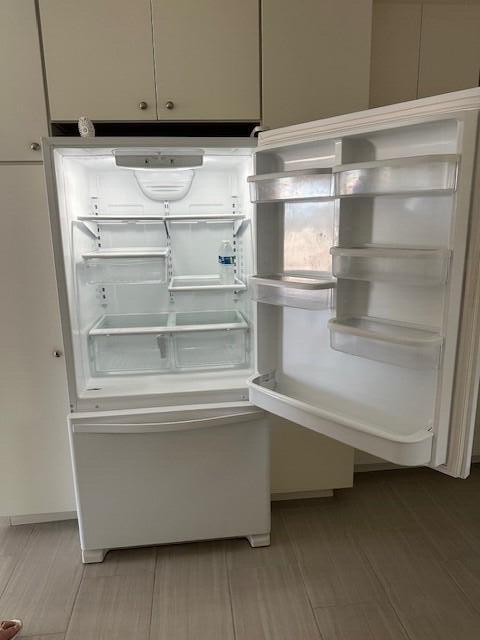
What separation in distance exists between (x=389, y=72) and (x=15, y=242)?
5.88ft

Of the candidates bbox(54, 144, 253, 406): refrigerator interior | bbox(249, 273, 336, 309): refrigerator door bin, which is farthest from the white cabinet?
bbox(249, 273, 336, 309): refrigerator door bin

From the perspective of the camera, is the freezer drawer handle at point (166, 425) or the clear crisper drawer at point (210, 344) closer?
the freezer drawer handle at point (166, 425)

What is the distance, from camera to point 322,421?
136 centimetres

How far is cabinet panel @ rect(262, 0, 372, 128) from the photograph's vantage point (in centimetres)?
170

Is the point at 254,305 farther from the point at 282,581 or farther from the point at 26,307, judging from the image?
the point at 282,581

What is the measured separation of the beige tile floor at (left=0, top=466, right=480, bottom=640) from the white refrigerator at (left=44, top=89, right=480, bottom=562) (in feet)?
0.42

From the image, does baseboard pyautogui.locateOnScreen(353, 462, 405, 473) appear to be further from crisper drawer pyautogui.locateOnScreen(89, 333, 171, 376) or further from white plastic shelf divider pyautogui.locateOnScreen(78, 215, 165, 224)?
white plastic shelf divider pyautogui.locateOnScreen(78, 215, 165, 224)

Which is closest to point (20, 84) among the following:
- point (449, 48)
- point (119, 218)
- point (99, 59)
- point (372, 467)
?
point (99, 59)

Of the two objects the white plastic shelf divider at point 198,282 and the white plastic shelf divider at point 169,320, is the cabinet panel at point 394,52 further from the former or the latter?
the white plastic shelf divider at point 169,320

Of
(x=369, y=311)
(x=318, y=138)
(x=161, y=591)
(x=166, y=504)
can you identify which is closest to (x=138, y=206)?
(x=318, y=138)

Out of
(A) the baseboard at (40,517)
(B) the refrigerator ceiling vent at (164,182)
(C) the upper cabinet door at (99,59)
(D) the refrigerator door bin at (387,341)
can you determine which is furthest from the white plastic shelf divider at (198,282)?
(A) the baseboard at (40,517)

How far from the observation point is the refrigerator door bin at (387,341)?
116cm

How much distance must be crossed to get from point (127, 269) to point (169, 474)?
862 mm

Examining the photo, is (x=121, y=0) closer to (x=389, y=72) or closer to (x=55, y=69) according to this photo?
(x=55, y=69)
